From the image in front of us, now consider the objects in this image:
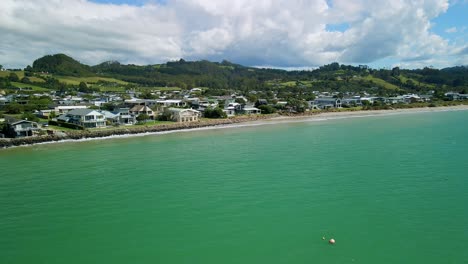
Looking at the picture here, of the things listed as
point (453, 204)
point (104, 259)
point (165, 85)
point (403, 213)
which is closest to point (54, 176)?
point (104, 259)

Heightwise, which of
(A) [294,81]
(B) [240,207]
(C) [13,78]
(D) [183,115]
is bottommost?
(B) [240,207]

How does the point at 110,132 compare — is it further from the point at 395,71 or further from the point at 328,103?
the point at 395,71

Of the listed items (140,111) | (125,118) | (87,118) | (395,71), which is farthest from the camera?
(395,71)

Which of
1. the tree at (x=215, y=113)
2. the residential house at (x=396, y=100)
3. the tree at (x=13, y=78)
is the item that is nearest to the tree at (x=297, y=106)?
the tree at (x=215, y=113)

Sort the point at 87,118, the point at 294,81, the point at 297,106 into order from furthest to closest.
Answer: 1. the point at 294,81
2. the point at 297,106
3. the point at 87,118

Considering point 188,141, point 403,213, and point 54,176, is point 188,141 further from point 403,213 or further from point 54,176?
point 403,213

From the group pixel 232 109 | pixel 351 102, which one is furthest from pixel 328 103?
pixel 232 109

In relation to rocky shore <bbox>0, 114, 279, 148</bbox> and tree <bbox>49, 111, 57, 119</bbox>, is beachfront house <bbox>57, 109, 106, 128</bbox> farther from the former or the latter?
tree <bbox>49, 111, 57, 119</bbox>

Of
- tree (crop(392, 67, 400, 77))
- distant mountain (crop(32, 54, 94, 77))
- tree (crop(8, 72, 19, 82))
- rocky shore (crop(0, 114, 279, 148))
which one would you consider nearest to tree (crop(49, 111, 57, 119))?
rocky shore (crop(0, 114, 279, 148))
